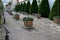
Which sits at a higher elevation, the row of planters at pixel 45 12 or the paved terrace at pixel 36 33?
the row of planters at pixel 45 12

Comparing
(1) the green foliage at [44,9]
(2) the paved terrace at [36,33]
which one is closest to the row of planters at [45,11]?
(1) the green foliage at [44,9]

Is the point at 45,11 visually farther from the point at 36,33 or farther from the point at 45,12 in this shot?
the point at 36,33

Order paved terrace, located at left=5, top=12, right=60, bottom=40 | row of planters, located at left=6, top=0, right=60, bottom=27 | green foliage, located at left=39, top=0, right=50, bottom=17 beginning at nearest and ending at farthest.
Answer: paved terrace, located at left=5, top=12, right=60, bottom=40 → row of planters, located at left=6, top=0, right=60, bottom=27 → green foliage, located at left=39, top=0, right=50, bottom=17

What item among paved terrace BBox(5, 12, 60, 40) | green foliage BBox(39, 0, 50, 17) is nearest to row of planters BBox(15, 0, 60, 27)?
green foliage BBox(39, 0, 50, 17)

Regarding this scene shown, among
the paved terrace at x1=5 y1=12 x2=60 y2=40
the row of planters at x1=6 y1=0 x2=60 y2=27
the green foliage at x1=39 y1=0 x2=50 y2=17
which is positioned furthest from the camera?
the green foliage at x1=39 y1=0 x2=50 y2=17

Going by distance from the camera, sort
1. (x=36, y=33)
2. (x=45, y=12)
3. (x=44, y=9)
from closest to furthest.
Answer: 1. (x=36, y=33)
2. (x=45, y=12)
3. (x=44, y=9)

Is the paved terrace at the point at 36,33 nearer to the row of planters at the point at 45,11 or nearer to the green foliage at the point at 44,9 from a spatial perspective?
the row of planters at the point at 45,11

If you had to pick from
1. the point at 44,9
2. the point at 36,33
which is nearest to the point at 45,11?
the point at 44,9

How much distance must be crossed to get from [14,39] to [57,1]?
12.1 m

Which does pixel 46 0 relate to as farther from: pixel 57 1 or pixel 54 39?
pixel 54 39

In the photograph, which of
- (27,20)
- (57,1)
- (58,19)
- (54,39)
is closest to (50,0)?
(57,1)

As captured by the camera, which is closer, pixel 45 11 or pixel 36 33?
pixel 36 33

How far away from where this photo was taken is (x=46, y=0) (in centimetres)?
2917

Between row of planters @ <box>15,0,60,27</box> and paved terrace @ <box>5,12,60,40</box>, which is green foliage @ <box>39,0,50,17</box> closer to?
row of planters @ <box>15,0,60,27</box>
